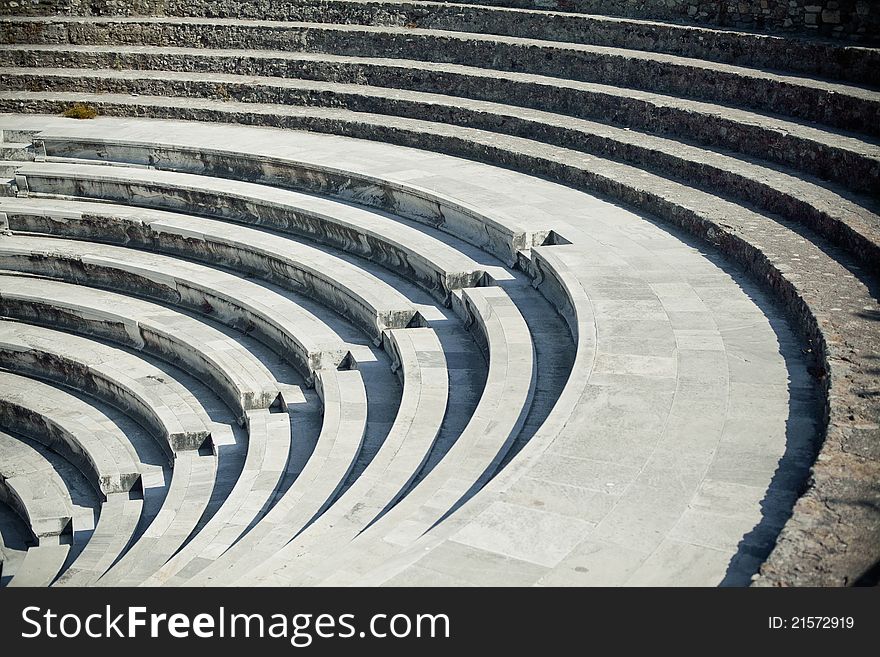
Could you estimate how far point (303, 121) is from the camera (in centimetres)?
1762

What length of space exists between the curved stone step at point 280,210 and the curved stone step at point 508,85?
3504mm

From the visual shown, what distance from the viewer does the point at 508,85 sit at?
1647cm

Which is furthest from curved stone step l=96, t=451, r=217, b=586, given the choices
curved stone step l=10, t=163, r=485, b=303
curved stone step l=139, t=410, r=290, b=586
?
curved stone step l=10, t=163, r=485, b=303

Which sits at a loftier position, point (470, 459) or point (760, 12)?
point (760, 12)

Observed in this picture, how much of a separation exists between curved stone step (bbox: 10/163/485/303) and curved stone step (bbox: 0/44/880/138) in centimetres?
350

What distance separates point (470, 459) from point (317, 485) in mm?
1696

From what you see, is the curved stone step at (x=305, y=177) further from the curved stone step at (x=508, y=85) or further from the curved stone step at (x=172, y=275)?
the curved stone step at (x=508, y=85)

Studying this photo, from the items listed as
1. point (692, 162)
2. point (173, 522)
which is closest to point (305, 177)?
point (692, 162)

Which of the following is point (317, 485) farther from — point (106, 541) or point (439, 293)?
point (439, 293)

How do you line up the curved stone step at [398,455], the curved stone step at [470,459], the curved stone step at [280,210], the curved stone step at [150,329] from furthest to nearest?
the curved stone step at [280,210] < the curved stone step at [150,329] < the curved stone step at [398,455] < the curved stone step at [470,459]

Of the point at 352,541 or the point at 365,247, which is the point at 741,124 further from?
the point at 352,541

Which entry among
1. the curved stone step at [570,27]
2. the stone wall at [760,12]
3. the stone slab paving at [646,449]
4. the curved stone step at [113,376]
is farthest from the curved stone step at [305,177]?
the stone wall at [760,12]

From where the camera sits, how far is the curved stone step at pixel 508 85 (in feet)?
42.2

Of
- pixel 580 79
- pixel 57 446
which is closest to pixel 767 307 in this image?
pixel 580 79
